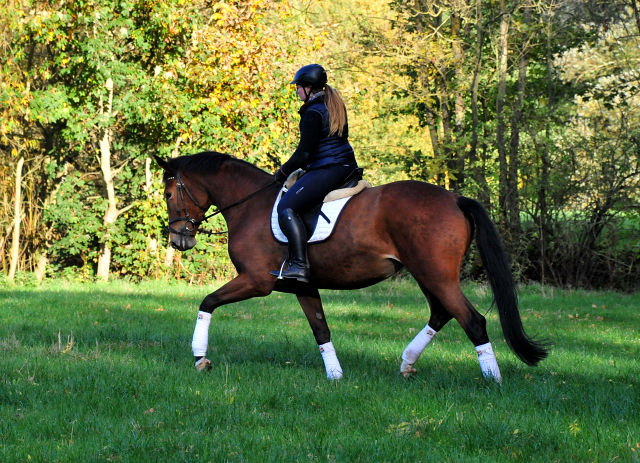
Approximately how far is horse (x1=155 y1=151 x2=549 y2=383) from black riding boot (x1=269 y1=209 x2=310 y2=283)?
150mm

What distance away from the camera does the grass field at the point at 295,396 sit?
4422 millimetres

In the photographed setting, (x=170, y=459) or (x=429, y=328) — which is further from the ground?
(x=429, y=328)

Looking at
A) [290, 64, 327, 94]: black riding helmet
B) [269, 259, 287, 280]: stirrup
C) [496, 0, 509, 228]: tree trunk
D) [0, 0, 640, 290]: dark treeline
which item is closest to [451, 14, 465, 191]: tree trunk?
[0, 0, 640, 290]: dark treeline

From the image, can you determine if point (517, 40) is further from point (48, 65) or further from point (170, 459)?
point (170, 459)

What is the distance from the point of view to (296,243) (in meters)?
6.62

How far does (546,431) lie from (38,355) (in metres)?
5.10

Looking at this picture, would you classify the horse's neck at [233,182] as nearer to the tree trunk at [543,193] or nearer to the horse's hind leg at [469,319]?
the horse's hind leg at [469,319]

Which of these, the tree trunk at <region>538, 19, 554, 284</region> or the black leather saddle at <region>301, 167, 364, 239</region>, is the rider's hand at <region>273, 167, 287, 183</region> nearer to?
the black leather saddle at <region>301, 167, 364, 239</region>

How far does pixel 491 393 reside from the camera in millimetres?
5797

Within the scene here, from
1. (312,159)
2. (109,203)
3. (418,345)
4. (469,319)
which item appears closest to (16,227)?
(109,203)

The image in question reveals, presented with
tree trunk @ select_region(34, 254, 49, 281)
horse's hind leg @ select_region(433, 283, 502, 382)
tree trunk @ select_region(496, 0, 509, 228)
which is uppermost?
tree trunk @ select_region(496, 0, 509, 228)

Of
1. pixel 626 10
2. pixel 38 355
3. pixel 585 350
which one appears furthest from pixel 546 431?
pixel 626 10

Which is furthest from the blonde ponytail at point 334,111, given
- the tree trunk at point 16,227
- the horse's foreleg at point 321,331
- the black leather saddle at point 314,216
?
the tree trunk at point 16,227

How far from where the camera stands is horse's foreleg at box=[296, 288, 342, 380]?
6808 millimetres
